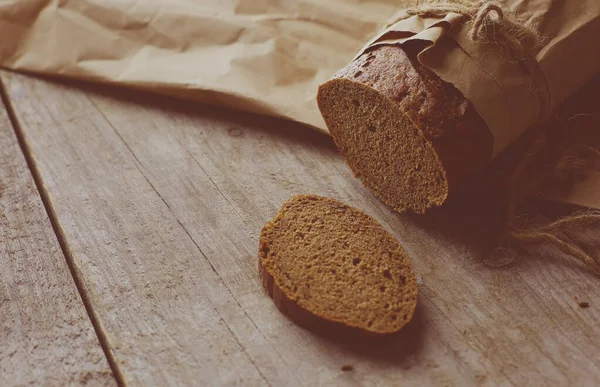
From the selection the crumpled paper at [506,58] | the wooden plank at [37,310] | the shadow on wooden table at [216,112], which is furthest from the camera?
the shadow on wooden table at [216,112]

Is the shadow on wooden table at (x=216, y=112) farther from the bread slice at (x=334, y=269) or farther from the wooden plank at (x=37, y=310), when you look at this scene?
the wooden plank at (x=37, y=310)

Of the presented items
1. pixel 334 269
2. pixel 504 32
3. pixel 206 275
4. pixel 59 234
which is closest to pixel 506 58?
pixel 504 32

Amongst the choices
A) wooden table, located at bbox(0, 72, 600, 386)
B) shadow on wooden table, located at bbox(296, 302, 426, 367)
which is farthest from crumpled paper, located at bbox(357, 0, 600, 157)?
shadow on wooden table, located at bbox(296, 302, 426, 367)

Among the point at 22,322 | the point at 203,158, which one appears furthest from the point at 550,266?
the point at 22,322

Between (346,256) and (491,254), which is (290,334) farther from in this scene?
(491,254)

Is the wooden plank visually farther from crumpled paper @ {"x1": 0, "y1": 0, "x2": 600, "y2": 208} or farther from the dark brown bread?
the dark brown bread

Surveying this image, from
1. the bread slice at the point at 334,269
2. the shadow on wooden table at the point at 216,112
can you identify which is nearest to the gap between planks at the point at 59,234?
the shadow on wooden table at the point at 216,112
